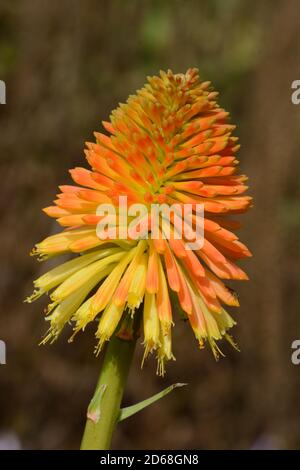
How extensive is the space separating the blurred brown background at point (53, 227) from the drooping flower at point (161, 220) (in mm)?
4224

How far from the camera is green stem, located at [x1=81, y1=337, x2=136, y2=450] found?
279cm

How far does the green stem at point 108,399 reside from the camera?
2.79 m

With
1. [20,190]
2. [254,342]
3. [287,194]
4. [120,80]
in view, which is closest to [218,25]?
[120,80]

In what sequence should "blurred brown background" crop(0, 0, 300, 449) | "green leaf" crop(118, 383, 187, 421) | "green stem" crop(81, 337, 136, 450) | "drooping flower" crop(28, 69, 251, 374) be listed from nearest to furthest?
"green leaf" crop(118, 383, 187, 421) → "green stem" crop(81, 337, 136, 450) → "drooping flower" crop(28, 69, 251, 374) → "blurred brown background" crop(0, 0, 300, 449)

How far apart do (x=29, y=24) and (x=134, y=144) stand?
16.6 ft

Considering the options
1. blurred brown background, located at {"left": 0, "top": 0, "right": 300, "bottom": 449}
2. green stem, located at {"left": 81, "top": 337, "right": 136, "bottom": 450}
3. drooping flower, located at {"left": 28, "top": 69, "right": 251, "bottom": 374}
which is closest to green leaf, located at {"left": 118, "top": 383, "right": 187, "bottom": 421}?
green stem, located at {"left": 81, "top": 337, "right": 136, "bottom": 450}

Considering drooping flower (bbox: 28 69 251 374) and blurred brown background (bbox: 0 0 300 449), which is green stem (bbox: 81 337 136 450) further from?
blurred brown background (bbox: 0 0 300 449)

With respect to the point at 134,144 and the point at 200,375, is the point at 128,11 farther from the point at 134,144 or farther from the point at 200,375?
the point at 134,144

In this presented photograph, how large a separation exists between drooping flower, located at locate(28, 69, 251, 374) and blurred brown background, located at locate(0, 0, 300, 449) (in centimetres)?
422

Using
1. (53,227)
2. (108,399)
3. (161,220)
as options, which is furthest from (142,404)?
(53,227)

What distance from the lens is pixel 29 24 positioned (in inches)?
299

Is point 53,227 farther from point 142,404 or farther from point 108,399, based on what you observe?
point 142,404

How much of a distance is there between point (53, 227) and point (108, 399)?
15.7 ft

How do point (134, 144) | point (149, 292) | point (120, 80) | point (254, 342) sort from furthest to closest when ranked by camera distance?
point (120, 80) < point (254, 342) < point (134, 144) < point (149, 292)
